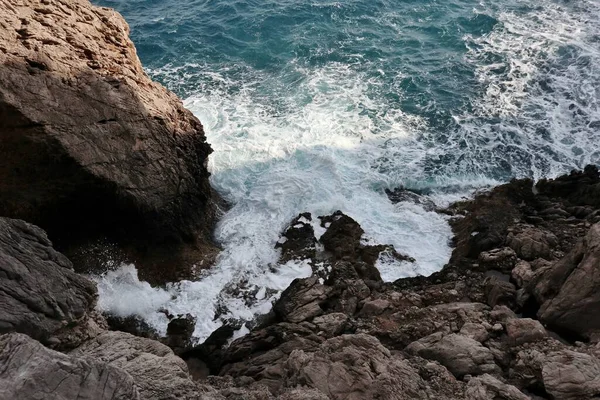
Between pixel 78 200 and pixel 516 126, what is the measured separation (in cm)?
2293

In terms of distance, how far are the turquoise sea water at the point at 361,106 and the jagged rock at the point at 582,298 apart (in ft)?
22.0

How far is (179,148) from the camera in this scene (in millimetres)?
20703

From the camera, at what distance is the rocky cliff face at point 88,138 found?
15914 mm

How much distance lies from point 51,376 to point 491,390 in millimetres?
9069

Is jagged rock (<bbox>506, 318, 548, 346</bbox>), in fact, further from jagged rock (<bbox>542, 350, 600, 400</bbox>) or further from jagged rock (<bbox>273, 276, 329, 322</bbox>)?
jagged rock (<bbox>273, 276, 329, 322</bbox>)

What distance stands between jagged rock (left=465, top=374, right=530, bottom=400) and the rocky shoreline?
0.15 feet

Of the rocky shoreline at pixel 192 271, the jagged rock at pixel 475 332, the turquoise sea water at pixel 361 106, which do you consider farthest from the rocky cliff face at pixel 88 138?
the jagged rock at pixel 475 332

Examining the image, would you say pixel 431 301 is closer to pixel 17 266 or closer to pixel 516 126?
pixel 17 266

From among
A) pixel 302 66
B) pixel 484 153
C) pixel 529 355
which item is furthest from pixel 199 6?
pixel 529 355

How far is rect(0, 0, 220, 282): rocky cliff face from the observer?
1591 centimetres

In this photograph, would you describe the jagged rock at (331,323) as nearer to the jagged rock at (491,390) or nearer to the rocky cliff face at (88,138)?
the jagged rock at (491,390)

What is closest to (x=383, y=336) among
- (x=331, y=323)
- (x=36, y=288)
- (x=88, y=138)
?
(x=331, y=323)

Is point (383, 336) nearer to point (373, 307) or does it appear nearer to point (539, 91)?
point (373, 307)

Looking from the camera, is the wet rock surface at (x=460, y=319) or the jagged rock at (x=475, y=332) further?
the jagged rock at (x=475, y=332)
